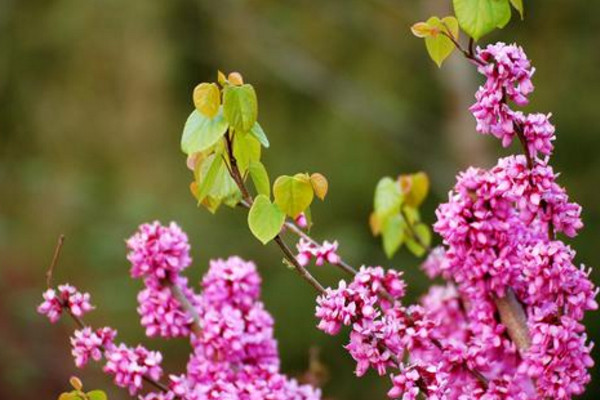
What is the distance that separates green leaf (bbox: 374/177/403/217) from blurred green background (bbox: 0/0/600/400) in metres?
2.49

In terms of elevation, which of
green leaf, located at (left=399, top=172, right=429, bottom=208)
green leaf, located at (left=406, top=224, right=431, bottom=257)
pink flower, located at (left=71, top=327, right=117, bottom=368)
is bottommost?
pink flower, located at (left=71, top=327, right=117, bottom=368)

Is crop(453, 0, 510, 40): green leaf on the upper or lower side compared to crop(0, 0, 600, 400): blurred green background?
lower

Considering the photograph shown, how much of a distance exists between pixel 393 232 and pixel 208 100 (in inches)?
17.8

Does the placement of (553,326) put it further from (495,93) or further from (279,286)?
(279,286)

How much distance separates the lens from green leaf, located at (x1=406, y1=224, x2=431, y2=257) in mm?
1224

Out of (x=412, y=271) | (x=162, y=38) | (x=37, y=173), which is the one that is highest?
(x=162, y=38)

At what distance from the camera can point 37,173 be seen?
13.1ft

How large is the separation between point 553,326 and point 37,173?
3.45m

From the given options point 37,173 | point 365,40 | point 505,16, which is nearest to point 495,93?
point 505,16

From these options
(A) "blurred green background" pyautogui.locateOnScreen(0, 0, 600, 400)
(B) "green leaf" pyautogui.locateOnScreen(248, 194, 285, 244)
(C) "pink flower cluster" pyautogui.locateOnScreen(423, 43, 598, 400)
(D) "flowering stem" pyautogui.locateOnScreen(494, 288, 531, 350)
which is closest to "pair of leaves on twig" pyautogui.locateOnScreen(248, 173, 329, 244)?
(B) "green leaf" pyautogui.locateOnScreen(248, 194, 285, 244)

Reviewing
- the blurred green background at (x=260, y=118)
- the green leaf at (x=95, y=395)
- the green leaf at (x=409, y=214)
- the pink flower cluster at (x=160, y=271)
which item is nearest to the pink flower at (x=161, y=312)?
the pink flower cluster at (x=160, y=271)

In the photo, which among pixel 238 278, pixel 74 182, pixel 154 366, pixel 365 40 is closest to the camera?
pixel 154 366

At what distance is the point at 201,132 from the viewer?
83 centimetres

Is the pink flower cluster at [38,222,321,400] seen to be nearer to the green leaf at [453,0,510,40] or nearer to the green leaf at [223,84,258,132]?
the green leaf at [223,84,258,132]
